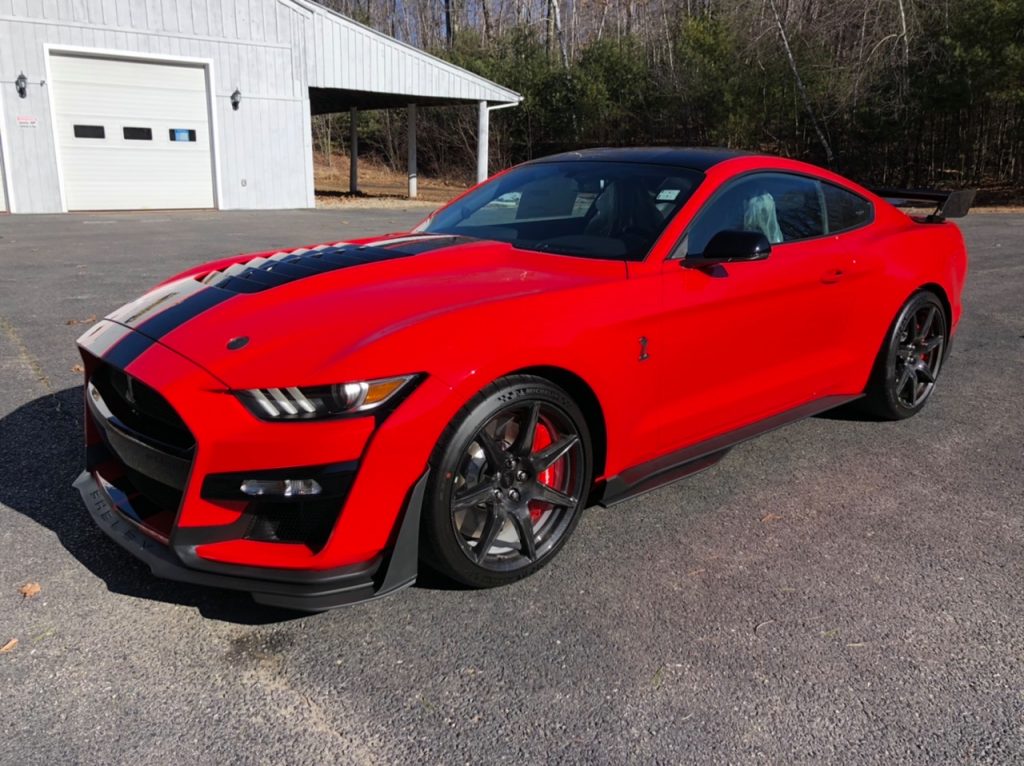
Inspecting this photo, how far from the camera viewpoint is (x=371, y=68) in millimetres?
21203

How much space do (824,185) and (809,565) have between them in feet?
7.10

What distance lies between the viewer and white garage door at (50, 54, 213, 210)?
17641mm

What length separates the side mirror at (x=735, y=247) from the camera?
3264mm

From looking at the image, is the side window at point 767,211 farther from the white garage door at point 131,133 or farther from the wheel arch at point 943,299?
the white garage door at point 131,133

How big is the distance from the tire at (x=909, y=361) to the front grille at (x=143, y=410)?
11.7 feet

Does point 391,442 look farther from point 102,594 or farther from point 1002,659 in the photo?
point 1002,659

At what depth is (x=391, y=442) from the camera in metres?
2.43

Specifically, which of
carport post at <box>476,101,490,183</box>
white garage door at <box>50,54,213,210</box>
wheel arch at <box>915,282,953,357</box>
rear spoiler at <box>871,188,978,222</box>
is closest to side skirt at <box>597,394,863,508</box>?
wheel arch at <box>915,282,953,357</box>

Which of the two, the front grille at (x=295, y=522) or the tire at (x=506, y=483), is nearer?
the front grille at (x=295, y=522)

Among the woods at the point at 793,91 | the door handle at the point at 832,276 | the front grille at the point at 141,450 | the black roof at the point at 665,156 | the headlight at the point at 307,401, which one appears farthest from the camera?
the woods at the point at 793,91

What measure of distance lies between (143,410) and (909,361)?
3.97 m

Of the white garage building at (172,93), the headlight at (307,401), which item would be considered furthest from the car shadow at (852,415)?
the white garage building at (172,93)

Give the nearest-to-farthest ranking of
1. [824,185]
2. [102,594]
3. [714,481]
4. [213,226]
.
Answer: [102,594], [714,481], [824,185], [213,226]

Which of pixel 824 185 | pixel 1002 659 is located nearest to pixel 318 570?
pixel 1002 659
